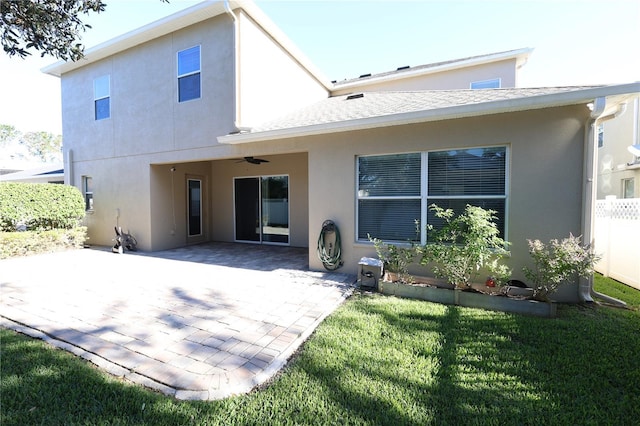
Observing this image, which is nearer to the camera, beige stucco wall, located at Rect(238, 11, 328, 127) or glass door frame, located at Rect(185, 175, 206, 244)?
beige stucco wall, located at Rect(238, 11, 328, 127)

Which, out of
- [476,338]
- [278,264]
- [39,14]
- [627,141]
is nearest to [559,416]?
[476,338]

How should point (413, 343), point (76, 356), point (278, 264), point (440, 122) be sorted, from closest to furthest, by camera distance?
point (76, 356) → point (413, 343) → point (440, 122) → point (278, 264)

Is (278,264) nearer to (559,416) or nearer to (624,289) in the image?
(559,416)

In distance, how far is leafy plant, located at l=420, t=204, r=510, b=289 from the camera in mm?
4578

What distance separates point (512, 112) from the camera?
16.4 ft

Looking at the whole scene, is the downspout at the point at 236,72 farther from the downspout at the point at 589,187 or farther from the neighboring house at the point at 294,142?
the downspout at the point at 589,187

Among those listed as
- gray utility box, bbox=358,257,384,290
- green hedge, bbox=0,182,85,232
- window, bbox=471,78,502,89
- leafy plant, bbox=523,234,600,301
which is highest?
window, bbox=471,78,502,89

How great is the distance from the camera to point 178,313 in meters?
4.30

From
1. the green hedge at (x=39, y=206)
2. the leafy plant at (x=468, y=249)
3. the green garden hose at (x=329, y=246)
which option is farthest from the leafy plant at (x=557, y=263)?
the green hedge at (x=39, y=206)

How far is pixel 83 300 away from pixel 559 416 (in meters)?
6.33

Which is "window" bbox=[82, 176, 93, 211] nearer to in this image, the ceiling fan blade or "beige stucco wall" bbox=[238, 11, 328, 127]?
the ceiling fan blade

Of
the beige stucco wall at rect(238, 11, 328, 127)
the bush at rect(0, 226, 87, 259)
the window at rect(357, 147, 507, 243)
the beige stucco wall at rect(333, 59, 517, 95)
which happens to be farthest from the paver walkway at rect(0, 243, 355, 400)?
the beige stucco wall at rect(333, 59, 517, 95)

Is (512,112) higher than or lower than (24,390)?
higher

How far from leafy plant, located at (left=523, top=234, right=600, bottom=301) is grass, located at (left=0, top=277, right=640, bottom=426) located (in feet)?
2.09
